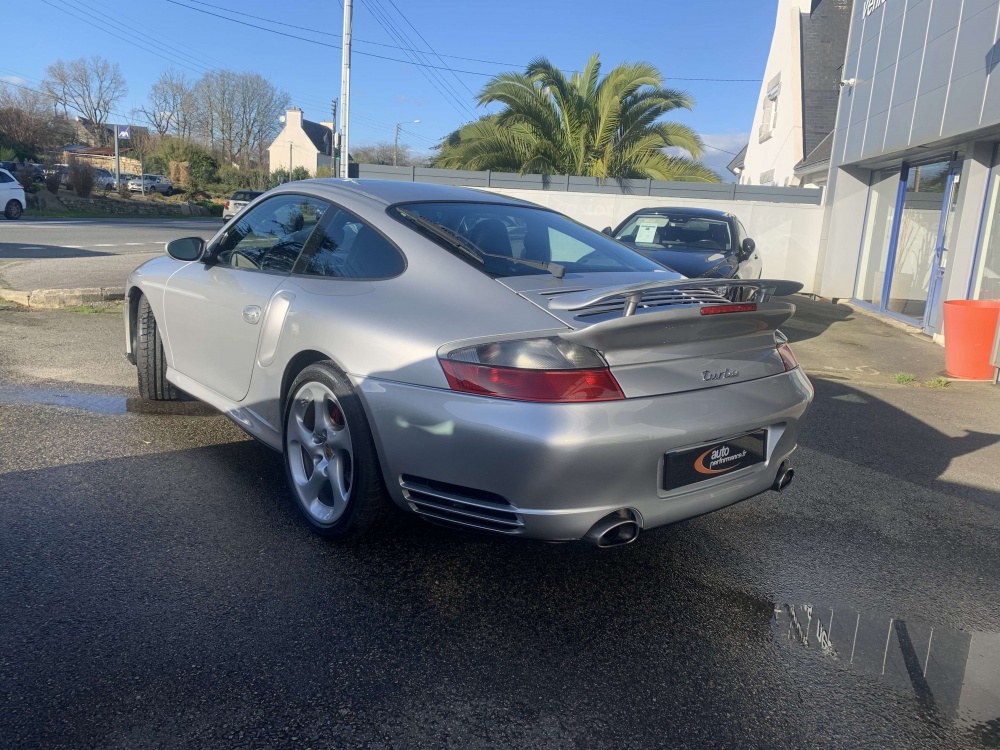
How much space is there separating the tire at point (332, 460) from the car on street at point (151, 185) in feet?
149

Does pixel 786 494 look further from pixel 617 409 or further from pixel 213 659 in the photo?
Answer: pixel 213 659

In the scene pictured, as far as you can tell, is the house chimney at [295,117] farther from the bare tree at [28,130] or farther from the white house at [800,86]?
the white house at [800,86]

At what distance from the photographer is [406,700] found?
92.0 inches

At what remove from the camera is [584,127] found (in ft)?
62.9

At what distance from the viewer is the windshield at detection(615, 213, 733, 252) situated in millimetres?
9281

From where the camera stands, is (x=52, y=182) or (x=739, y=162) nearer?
(x=52, y=182)

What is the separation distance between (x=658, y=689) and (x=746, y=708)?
26 centimetres

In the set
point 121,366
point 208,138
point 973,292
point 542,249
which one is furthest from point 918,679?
point 208,138

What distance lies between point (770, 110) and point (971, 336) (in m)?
22.3

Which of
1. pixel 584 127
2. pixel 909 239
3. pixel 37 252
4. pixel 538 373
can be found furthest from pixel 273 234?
pixel 584 127

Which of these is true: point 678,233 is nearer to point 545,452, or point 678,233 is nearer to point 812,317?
point 812,317

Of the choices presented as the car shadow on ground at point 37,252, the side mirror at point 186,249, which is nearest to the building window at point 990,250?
the side mirror at point 186,249

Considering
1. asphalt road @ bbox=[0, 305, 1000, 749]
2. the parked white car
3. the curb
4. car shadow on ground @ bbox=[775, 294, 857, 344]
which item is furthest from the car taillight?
the parked white car

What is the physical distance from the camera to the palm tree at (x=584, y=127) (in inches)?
745
